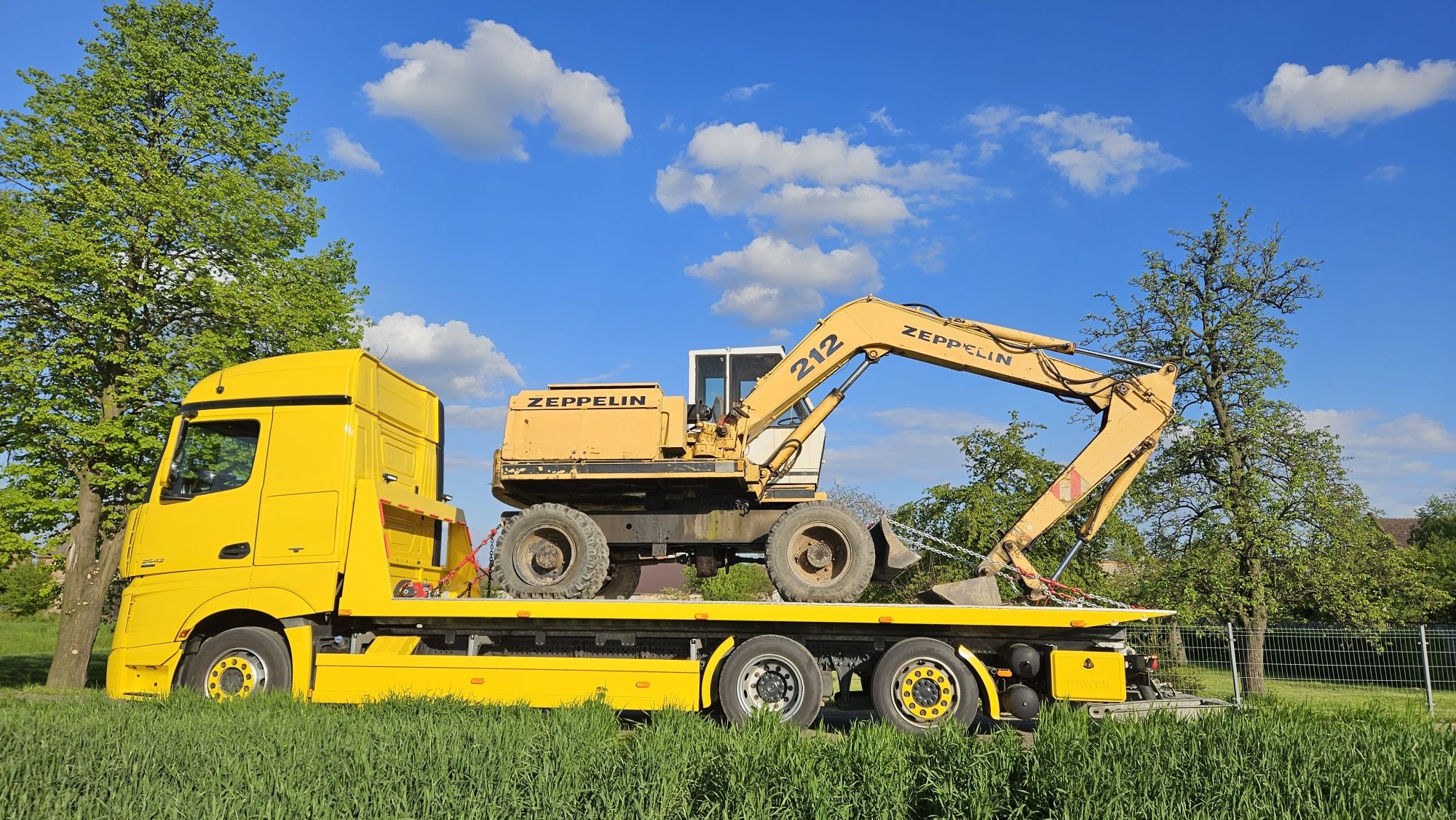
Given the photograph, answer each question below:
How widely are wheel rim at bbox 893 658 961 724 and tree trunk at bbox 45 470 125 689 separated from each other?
13.2 meters

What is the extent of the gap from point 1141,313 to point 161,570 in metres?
16.6

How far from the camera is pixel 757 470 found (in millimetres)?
10164

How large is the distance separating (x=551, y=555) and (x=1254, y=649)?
12518 millimetres

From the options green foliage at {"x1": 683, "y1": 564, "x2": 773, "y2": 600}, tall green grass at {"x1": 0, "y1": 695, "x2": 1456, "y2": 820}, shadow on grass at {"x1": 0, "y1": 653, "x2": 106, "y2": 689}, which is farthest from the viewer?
green foliage at {"x1": 683, "y1": 564, "x2": 773, "y2": 600}

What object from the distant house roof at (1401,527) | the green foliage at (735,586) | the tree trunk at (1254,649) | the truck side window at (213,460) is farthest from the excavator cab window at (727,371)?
the distant house roof at (1401,527)

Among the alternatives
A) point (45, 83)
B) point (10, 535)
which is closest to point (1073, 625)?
point (10, 535)

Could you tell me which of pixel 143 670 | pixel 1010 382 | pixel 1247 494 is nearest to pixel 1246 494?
pixel 1247 494

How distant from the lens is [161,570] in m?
9.58

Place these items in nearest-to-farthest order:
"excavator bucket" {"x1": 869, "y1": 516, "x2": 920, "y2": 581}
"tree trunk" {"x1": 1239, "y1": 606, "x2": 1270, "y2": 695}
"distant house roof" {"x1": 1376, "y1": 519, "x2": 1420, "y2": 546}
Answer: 1. "excavator bucket" {"x1": 869, "y1": 516, "x2": 920, "y2": 581}
2. "tree trunk" {"x1": 1239, "y1": 606, "x2": 1270, "y2": 695}
3. "distant house roof" {"x1": 1376, "y1": 519, "x2": 1420, "y2": 546}

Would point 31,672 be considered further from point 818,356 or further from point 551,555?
point 818,356

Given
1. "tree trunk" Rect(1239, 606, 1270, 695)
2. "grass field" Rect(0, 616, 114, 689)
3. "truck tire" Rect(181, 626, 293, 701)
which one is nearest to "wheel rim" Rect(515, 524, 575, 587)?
"truck tire" Rect(181, 626, 293, 701)

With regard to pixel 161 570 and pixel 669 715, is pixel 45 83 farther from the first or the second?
pixel 669 715

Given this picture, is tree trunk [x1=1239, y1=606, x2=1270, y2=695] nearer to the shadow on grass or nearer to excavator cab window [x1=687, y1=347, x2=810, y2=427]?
excavator cab window [x1=687, y1=347, x2=810, y2=427]

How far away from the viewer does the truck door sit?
952 cm
